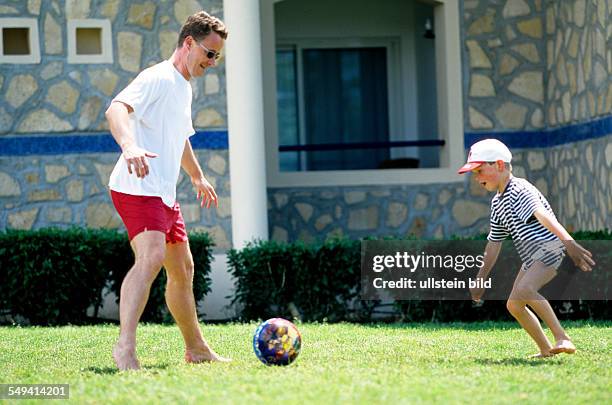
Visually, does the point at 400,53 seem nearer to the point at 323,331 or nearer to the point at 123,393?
the point at 323,331

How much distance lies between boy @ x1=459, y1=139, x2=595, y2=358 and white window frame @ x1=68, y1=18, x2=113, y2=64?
18.9 feet

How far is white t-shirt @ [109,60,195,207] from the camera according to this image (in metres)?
6.03

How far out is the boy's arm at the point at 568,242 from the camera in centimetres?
589

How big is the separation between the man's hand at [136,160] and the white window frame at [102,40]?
5.93 m

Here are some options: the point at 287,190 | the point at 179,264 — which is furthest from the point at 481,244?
the point at 179,264

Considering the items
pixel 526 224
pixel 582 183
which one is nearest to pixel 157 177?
pixel 526 224

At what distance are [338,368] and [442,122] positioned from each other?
7028 mm

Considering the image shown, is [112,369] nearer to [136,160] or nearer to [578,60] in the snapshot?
[136,160]

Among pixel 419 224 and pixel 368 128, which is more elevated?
pixel 368 128

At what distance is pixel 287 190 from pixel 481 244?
3188 millimetres

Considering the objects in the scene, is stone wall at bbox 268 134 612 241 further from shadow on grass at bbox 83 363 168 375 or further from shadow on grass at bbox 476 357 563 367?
shadow on grass at bbox 83 363 168 375

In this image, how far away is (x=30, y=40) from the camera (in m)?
11.3

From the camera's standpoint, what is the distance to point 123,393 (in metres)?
5.09

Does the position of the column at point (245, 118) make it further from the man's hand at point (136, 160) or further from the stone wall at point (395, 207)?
the man's hand at point (136, 160)
